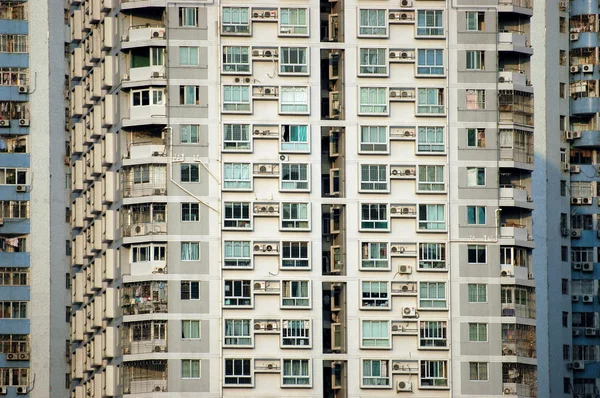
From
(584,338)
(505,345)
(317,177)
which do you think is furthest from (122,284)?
(584,338)

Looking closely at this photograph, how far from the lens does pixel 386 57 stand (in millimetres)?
121375

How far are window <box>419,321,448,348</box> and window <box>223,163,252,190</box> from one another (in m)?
12.6

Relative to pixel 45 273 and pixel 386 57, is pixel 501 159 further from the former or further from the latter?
pixel 45 273

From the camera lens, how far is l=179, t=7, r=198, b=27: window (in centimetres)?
12038

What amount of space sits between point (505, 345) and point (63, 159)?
38999 mm

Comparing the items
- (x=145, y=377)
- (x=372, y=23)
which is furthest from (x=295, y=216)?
(x=145, y=377)

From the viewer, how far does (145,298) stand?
119 m

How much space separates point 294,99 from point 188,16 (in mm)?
7669

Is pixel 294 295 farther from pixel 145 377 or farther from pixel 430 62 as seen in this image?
pixel 430 62

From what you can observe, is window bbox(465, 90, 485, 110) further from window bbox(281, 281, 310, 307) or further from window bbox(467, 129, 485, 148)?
window bbox(281, 281, 310, 307)

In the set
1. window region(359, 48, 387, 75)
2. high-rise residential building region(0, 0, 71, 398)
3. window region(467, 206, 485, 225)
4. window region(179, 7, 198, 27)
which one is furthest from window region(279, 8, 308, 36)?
high-rise residential building region(0, 0, 71, 398)

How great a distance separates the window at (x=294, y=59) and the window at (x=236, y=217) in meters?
8.30

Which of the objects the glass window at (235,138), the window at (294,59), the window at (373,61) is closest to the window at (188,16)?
the window at (294,59)

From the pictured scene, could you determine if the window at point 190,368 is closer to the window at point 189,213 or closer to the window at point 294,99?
the window at point 189,213
